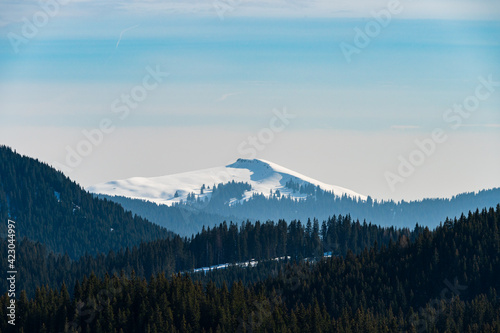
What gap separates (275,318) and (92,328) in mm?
28728

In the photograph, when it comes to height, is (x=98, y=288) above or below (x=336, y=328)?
above

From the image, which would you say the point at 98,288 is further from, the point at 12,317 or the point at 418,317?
the point at 418,317

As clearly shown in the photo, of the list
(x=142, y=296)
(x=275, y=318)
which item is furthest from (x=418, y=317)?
(x=142, y=296)

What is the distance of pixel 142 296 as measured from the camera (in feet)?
570

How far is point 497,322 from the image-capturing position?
555 feet

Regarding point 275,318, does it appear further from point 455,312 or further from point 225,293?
point 455,312

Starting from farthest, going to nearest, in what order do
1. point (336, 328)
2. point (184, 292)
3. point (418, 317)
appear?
point (418, 317)
point (184, 292)
point (336, 328)

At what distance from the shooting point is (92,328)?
16362 cm

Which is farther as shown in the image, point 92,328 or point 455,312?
point 455,312

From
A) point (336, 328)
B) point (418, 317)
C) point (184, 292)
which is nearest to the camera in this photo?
point (336, 328)

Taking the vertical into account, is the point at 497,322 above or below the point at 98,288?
below

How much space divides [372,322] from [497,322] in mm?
20362

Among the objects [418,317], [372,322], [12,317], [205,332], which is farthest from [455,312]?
[12,317]

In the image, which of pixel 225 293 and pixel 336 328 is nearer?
pixel 336 328
